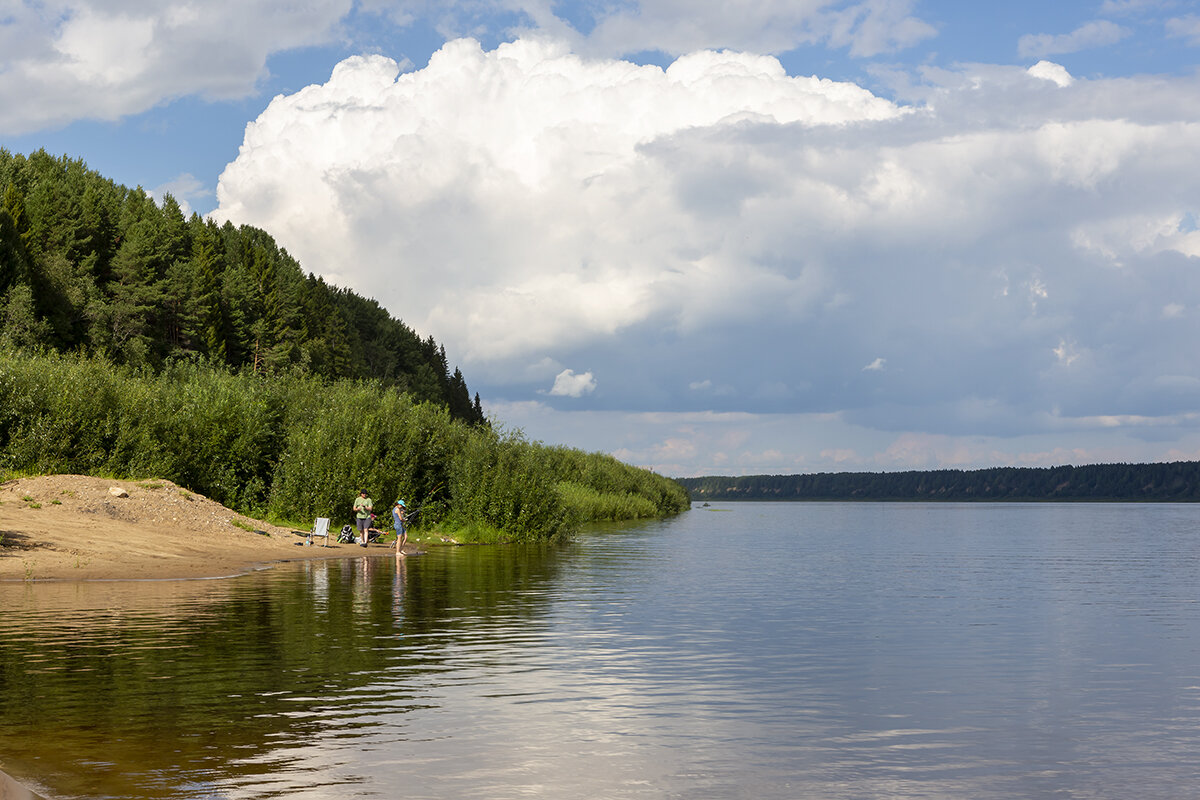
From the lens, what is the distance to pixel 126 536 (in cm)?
4262

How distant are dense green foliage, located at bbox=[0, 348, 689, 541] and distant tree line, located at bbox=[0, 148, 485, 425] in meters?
23.9

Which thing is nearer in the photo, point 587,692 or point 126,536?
point 587,692

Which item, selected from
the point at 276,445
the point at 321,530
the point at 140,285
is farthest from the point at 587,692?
the point at 140,285

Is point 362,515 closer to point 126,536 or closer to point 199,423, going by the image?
point 199,423

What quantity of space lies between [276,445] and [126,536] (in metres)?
21.2

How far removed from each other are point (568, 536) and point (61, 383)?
108ft

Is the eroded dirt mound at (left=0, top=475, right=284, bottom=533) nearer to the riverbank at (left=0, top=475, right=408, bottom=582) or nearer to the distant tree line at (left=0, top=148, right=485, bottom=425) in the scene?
the riverbank at (left=0, top=475, right=408, bottom=582)

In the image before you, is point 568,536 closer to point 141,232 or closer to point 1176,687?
point 1176,687

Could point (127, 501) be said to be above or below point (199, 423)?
below

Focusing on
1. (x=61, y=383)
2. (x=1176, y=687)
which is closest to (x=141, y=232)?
(x=61, y=383)

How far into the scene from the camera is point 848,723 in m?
15.9

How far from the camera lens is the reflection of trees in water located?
13117 mm

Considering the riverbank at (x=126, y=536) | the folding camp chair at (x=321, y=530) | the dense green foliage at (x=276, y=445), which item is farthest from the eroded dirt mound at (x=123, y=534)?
the dense green foliage at (x=276, y=445)

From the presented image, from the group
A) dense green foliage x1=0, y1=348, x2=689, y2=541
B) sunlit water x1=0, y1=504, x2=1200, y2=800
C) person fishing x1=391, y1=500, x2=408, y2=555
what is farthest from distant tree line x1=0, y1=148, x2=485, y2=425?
sunlit water x1=0, y1=504, x2=1200, y2=800
